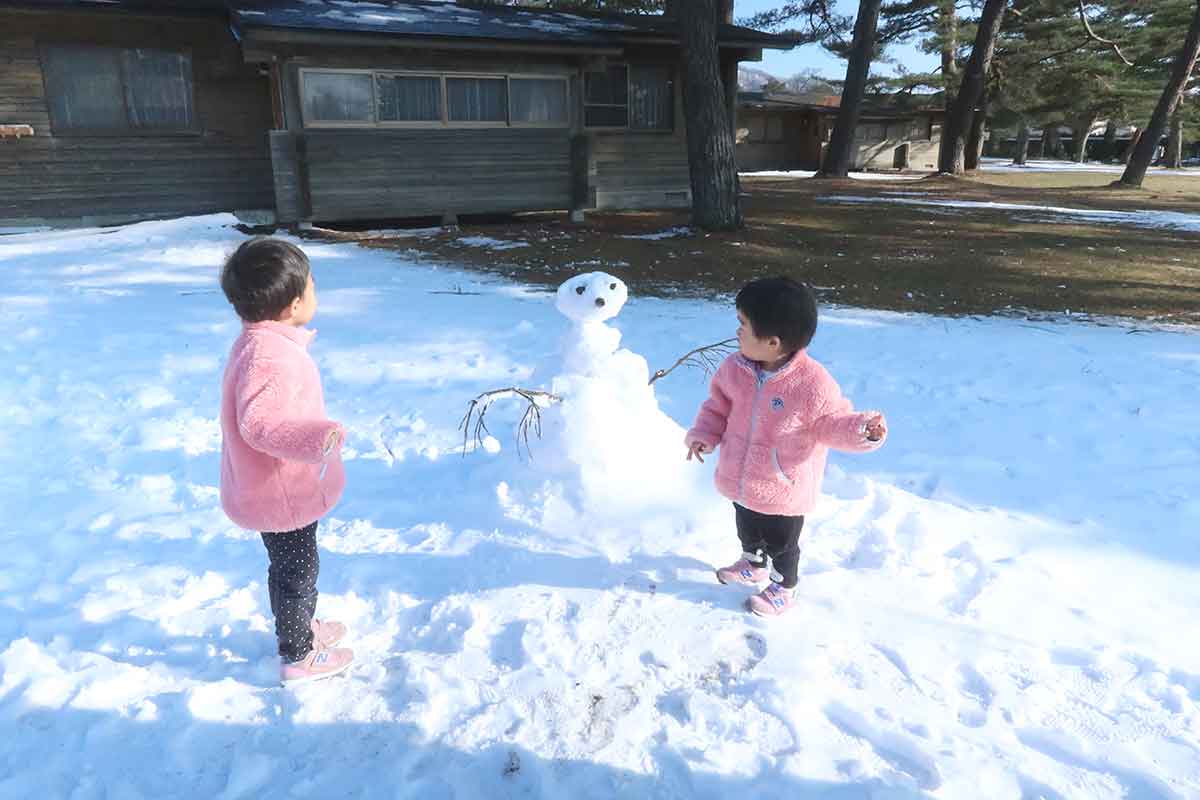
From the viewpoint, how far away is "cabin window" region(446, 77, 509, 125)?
41.2 ft

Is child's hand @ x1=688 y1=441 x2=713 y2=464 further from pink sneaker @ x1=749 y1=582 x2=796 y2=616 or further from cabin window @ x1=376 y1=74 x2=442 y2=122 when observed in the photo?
cabin window @ x1=376 y1=74 x2=442 y2=122

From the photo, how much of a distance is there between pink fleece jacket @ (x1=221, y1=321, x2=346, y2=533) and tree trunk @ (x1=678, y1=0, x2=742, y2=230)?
9911 millimetres

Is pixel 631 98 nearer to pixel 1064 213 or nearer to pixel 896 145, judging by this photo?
pixel 1064 213

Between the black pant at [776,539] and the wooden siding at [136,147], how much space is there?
487 inches

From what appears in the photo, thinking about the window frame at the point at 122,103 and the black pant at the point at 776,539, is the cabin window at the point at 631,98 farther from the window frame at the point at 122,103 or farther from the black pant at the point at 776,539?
the black pant at the point at 776,539

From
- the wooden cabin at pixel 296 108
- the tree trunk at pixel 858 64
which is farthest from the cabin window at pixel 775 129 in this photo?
the wooden cabin at pixel 296 108

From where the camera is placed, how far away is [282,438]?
6.63 ft

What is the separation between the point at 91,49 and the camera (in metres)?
11.4

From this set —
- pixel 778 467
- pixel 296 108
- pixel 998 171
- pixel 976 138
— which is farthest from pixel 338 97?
pixel 998 171

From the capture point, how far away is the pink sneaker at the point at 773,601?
2598 millimetres

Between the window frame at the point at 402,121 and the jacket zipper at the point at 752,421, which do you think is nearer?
the jacket zipper at the point at 752,421

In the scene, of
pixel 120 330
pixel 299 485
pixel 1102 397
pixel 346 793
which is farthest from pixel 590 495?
Answer: pixel 120 330

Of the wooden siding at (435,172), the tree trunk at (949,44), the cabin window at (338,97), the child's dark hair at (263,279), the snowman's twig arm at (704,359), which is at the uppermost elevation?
the tree trunk at (949,44)

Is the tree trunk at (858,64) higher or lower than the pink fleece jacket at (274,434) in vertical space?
higher
